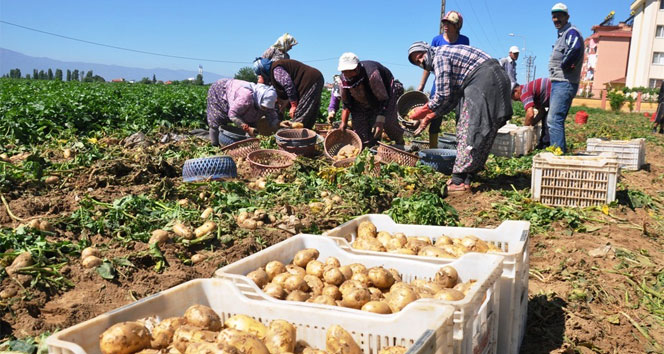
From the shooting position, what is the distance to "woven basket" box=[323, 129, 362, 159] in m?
7.29

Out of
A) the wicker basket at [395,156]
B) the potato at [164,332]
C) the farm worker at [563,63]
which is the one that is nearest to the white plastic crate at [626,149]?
the farm worker at [563,63]

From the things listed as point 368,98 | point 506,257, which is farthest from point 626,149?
point 506,257

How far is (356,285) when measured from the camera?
225 cm

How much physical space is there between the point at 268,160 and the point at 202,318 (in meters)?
4.81

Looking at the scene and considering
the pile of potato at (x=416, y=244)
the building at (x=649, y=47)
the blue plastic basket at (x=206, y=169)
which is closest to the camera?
the pile of potato at (x=416, y=244)

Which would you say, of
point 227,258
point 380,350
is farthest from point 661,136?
point 380,350

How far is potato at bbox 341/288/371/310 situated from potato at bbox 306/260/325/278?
29 cm

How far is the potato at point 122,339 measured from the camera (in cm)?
169

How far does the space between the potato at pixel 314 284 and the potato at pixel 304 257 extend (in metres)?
0.17

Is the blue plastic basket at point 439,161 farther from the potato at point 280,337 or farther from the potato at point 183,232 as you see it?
the potato at point 280,337

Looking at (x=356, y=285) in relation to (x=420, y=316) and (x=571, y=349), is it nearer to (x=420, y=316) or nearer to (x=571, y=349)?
(x=420, y=316)

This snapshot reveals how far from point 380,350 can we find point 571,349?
4.73 feet

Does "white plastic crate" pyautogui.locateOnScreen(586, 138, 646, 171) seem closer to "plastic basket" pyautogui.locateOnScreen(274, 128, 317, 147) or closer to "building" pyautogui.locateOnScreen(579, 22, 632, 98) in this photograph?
"plastic basket" pyautogui.locateOnScreen(274, 128, 317, 147)

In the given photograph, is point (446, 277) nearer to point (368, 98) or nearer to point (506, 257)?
point (506, 257)
